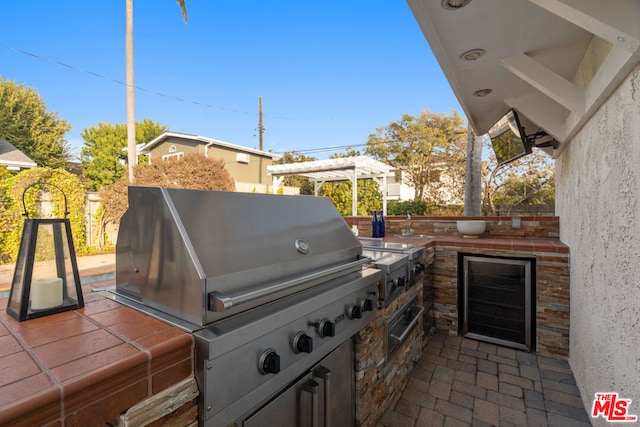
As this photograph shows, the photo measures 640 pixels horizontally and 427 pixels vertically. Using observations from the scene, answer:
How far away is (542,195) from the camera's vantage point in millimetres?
8430

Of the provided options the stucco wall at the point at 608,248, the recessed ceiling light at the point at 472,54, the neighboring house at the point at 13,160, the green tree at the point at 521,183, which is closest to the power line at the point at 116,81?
the neighboring house at the point at 13,160

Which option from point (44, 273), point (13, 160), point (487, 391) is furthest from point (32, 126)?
point (487, 391)

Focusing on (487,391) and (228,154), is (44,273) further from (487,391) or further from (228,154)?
(228,154)

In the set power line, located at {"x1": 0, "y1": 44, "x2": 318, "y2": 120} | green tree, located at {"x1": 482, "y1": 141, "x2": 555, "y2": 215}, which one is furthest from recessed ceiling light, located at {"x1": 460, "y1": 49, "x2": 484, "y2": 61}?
power line, located at {"x1": 0, "y1": 44, "x2": 318, "y2": 120}

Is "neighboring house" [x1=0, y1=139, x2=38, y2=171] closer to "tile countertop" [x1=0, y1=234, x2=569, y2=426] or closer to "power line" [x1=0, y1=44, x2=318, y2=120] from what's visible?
"power line" [x1=0, y1=44, x2=318, y2=120]

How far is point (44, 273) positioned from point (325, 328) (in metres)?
1.11

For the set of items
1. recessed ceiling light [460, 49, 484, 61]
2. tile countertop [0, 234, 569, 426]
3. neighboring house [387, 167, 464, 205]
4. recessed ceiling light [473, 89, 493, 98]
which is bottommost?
tile countertop [0, 234, 569, 426]

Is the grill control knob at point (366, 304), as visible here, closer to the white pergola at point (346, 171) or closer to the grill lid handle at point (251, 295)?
the grill lid handle at point (251, 295)

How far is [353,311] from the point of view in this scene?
157 centimetres

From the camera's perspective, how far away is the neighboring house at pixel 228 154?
11828mm

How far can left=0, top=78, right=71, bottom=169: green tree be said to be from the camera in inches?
491

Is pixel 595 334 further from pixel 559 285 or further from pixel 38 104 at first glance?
pixel 38 104

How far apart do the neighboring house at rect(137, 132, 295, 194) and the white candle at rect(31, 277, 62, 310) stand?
11.1m

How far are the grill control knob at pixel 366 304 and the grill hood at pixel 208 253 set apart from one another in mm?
272
